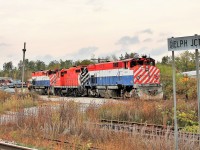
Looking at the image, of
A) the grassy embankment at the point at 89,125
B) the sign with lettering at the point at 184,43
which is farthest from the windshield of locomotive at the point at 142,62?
the sign with lettering at the point at 184,43

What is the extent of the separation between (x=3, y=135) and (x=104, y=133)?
370 cm

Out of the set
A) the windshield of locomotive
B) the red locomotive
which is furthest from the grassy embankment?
the windshield of locomotive

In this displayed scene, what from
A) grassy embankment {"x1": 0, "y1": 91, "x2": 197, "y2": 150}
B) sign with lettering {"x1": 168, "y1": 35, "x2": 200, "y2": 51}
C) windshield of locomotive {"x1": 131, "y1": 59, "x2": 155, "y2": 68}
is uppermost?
windshield of locomotive {"x1": 131, "y1": 59, "x2": 155, "y2": 68}

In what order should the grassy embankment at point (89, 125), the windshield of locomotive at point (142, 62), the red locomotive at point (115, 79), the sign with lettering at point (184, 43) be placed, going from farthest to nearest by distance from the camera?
the windshield of locomotive at point (142, 62)
the red locomotive at point (115, 79)
the grassy embankment at point (89, 125)
the sign with lettering at point (184, 43)

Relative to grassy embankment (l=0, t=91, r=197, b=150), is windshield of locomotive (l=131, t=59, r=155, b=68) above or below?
above

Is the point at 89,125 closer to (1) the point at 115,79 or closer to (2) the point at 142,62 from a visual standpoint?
(2) the point at 142,62

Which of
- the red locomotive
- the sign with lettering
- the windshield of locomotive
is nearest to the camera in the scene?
the sign with lettering

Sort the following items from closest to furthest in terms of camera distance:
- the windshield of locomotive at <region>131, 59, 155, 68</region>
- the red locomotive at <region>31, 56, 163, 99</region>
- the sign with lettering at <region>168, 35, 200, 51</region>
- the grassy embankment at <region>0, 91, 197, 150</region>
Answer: the sign with lettering at <region>168, 35, 200, 51</region> → the grassy embankment at <region>0, 91, 197, 150</region> → the red locomotive at <region>31, 56, 163, 99</region> → the windshield of locomotive at <region>131, 59, 155, 68</region>

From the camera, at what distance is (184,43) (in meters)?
7.28

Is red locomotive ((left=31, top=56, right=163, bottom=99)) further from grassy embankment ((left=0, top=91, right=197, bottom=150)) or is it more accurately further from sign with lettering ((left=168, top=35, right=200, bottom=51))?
sign with lettering ((left=168, top=35, right=200, bottom=51))

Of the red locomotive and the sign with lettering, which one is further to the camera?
the red locomotive

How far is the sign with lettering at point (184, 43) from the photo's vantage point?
7.12m

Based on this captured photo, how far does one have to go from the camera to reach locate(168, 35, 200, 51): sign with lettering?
7.12 metres

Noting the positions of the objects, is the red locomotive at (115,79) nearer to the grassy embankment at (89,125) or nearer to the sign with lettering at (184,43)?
the grassy embankment at (89,125)
